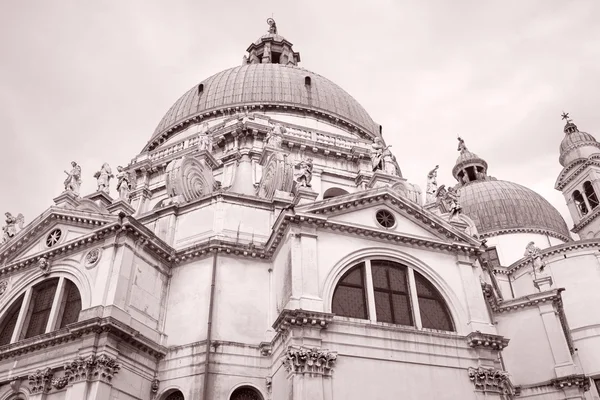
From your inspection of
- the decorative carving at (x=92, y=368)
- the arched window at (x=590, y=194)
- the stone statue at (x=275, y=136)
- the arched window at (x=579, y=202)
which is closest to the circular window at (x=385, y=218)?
the stone statue at (x=275, y=136)

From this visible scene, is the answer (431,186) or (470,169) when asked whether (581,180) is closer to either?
(470,169)

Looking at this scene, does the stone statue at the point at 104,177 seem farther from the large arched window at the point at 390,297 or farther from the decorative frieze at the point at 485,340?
the decorative frieze at the point at 485,340

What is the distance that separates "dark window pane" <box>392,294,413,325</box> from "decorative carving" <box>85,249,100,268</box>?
11.7 meters

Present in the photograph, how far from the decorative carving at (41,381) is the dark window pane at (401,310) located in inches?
500

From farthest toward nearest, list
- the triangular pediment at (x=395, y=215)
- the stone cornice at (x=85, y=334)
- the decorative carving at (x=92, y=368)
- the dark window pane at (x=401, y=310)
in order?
the triangular pediment at (x=395, y=215), the dark window pane at (x=401, y=310), the stone cornice at (x=85, y=334), the decorative carving at (x=92, y=368)

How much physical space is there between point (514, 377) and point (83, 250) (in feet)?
70.8

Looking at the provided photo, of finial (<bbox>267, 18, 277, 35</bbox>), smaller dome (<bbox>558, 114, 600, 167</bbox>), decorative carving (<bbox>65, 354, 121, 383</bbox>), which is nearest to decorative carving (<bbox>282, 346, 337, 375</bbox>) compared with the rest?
decorative carving (<bbox>65, 354, 121, 383</bbox>)

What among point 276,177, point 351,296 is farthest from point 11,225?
point 351,296

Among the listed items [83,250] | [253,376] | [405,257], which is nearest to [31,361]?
[83,250]

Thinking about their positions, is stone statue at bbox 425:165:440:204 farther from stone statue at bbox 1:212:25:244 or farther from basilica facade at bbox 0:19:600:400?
stone statue at bbox 1:212:25:244

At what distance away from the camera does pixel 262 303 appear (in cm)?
2356

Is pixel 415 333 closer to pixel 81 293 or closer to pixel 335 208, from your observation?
pixel 335 208

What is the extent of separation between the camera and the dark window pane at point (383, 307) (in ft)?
71.0

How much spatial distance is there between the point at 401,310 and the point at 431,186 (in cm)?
1407
